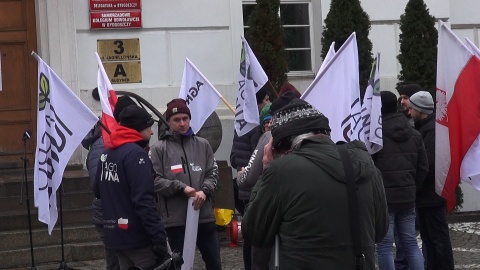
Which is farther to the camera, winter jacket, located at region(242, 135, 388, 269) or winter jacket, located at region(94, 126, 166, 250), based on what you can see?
winter jacket, located at region(94, 126, 166, 250)

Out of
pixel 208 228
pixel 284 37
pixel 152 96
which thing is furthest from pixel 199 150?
pixel 284 37

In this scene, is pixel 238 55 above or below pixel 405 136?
above

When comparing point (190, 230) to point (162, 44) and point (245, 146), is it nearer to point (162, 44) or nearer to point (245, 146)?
point (245, 146)

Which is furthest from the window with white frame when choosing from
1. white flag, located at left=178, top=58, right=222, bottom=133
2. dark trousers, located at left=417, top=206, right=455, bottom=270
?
dark trousers, located at left=417, top=206, right=455, bottom=270

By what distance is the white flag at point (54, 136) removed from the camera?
836 cm

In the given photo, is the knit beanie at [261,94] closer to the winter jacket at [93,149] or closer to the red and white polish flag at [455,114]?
the winter jacket at [93,149]

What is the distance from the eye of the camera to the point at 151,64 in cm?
1327

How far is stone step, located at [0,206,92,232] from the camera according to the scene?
37.6 feet

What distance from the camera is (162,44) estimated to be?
13.4m

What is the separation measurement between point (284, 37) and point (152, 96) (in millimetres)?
2161

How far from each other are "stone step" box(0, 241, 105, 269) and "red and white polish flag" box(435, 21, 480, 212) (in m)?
4.58

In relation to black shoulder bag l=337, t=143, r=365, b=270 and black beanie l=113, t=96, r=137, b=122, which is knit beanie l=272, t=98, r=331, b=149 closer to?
black shoulder bag l=337, t=143, r=365, b=270

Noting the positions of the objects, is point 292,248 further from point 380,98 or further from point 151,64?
point 151,64

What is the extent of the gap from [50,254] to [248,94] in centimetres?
340
